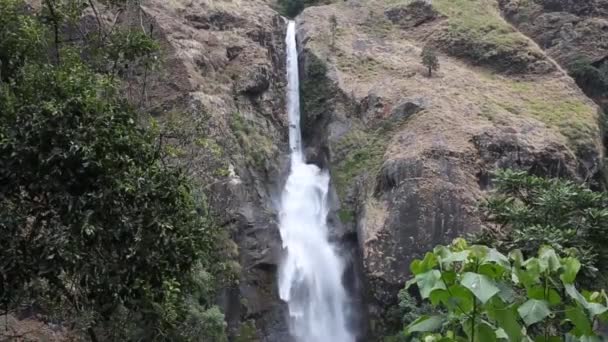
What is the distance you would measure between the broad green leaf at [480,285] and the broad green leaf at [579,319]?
22 centimetres

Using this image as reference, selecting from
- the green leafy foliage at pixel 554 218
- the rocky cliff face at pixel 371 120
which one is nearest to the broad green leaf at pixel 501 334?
the green leafy foliage at pixel 554 218

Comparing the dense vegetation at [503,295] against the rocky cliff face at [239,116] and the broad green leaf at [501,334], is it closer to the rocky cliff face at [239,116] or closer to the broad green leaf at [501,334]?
the broad green leaf at [501,334]

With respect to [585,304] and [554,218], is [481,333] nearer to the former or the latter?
[585,304]

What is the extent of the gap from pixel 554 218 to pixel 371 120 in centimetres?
1433

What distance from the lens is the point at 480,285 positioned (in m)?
1.75

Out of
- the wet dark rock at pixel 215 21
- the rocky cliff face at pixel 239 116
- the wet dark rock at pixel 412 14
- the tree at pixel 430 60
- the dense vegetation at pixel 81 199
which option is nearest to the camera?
the dense vegetation at pixel 81 199

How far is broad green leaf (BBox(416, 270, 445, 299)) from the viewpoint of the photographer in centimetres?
186

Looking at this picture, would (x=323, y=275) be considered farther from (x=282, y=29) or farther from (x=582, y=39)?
(x=582, y=39)

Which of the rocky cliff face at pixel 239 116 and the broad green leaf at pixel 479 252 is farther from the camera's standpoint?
the rocky cliff face at pixel 239 116

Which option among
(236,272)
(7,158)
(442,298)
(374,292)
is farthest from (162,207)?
(374,292)

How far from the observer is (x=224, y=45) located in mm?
30875

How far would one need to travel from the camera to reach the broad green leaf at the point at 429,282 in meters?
1.86

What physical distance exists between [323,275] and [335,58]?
14.4 meters

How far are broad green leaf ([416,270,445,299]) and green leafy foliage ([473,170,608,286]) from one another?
44.2ft
